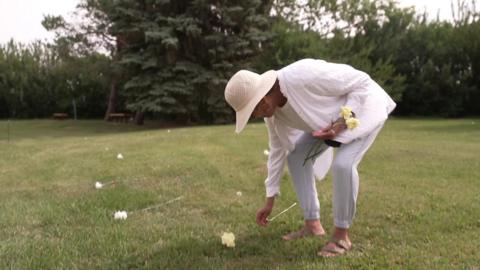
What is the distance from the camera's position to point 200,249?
3471 millimetres

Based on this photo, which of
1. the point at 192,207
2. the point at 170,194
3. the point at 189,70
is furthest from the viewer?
the point at 189,70

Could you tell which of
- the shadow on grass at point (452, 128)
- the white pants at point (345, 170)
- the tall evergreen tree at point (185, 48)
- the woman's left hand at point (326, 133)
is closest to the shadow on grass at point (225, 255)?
the white pants at point (345, 170)

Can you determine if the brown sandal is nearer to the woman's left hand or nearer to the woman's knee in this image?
the woman's knee

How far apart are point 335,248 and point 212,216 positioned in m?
1.43

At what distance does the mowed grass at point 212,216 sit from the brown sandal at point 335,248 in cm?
7

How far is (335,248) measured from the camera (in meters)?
3.29

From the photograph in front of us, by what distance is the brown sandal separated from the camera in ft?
10.7

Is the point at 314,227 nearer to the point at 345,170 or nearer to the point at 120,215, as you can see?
the point at 345,170

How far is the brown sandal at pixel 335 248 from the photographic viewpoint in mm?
3254

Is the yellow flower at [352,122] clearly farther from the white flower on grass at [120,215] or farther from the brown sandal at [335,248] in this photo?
the white flower on grass at [120,215]

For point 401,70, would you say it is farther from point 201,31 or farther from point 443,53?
point 201,31

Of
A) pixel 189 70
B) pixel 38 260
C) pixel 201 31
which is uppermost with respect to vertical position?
pixel 201 31

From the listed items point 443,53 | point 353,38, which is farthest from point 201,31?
point 443,53

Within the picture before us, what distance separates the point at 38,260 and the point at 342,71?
2337 mm
